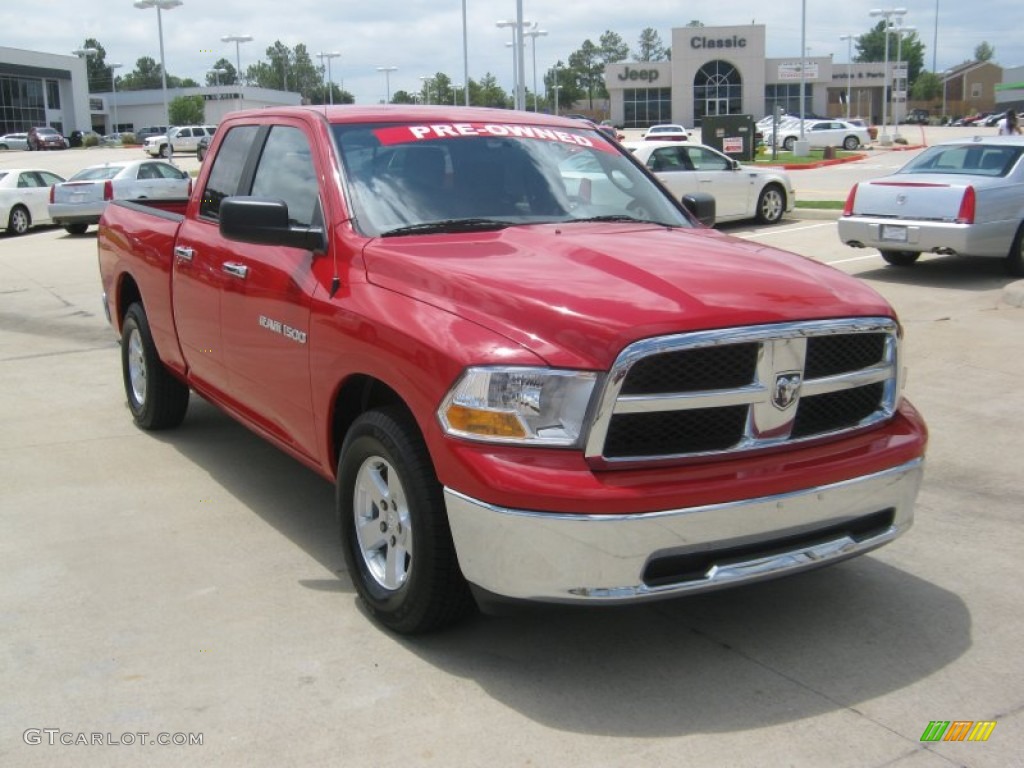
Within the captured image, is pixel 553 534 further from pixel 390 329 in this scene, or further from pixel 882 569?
pixel 882 569

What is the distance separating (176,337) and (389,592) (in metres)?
2.71

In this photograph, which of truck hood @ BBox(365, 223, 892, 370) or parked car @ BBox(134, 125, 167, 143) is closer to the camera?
truck hood @ BBox(365, 223, 892, 370)

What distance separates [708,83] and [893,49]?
9356 centimetres

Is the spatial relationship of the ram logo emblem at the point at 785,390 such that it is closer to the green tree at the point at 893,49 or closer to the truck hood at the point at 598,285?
the truck hood at the point at 598,285

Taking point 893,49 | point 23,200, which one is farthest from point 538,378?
point 893,49

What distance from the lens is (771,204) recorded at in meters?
18.6

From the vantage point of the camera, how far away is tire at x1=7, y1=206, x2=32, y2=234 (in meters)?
Result: 24.0

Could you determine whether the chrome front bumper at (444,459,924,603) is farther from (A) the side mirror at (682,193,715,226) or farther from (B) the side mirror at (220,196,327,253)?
(A) the side mirror at (682,193,715,226)

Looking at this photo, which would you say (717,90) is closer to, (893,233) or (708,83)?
(708,83)

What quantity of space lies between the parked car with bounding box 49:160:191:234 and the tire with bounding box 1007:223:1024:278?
16226 mm

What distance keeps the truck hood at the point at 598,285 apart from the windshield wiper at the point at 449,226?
7 centimetres

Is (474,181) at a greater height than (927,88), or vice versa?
(927,88)

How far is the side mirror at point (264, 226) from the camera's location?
14.3 ft


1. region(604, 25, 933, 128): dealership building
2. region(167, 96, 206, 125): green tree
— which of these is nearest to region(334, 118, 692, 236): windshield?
region(604, 25, 933, 128): dealership building
